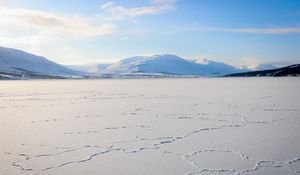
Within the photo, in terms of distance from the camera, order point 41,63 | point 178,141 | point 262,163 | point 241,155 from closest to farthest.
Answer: point 262,163 < point 241,155 < point 178,141 < point 41,63

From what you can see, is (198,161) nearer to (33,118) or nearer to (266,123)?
(266,123)

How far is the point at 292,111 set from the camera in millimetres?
10078

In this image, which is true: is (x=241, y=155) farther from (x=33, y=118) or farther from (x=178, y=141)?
(x=33, y=118)

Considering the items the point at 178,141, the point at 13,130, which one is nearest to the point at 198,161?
the point at 178,141

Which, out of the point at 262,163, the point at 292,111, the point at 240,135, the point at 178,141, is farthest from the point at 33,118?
the point at 292,111

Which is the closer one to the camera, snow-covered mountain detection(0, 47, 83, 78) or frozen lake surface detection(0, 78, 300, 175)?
frozen lake surface detection(0, 78, 300, 175)

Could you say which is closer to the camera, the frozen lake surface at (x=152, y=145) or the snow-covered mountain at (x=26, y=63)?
the frozen lake surface at (x=152, y=145)

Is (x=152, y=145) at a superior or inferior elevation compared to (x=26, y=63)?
inferior

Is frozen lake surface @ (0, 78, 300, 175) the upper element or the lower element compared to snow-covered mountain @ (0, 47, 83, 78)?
lower

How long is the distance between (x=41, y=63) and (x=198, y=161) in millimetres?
154130

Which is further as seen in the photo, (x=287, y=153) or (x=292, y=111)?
(x=292, y=111)

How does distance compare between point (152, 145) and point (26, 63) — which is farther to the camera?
point (26, 63)

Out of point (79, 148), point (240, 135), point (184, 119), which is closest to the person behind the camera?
point (79, 148)

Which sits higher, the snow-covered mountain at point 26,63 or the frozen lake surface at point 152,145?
the snow-covered mountain at point 26,63
